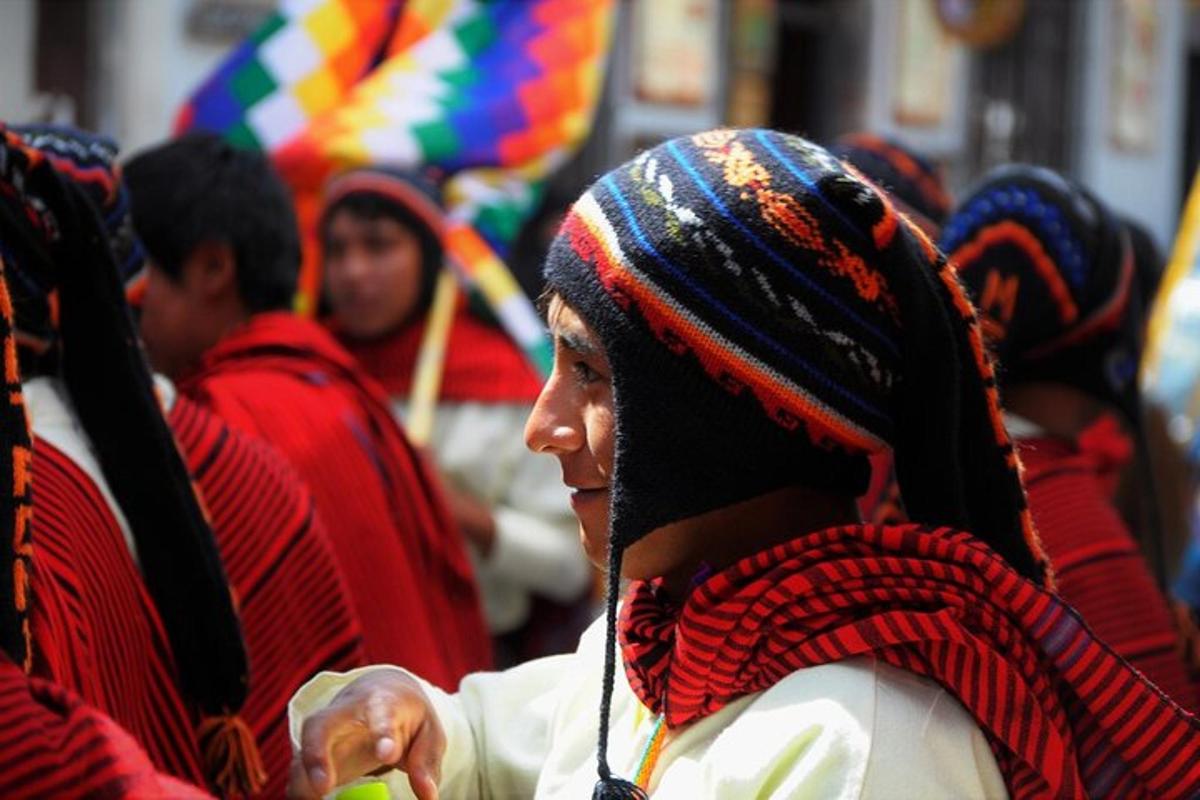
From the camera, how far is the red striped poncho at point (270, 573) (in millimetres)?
2549

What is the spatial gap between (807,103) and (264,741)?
11.0m

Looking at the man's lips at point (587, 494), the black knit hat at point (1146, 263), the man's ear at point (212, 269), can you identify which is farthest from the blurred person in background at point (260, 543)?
the black knit hat at point (1146, 263)

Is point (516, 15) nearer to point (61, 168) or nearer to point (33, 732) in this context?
point (61, 168)

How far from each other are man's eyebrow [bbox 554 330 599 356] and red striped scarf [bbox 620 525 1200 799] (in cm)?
25

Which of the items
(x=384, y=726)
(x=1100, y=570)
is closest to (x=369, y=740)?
(x=384, y=726)

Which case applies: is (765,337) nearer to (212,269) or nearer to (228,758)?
(228,758)

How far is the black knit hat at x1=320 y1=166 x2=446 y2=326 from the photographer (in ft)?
15.0

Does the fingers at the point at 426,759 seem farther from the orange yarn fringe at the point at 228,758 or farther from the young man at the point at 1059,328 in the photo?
the young man at the point at 1059,328

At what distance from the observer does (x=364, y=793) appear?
173 centimetres

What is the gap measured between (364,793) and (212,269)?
1.71 metres

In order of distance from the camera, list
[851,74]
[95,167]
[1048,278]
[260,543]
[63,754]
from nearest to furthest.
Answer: [63,754] → [95,167] → [260,543] → [1048,278] → [851,74]

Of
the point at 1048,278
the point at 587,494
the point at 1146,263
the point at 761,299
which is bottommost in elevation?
the point at 1146,263

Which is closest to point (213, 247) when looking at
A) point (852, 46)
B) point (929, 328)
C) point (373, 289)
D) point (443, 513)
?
point (443, 513)

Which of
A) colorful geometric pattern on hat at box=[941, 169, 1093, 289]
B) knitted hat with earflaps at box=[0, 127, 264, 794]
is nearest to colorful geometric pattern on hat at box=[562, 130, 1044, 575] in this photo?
knitted hat with earflaps at box=[0, 127, 264, 794]
